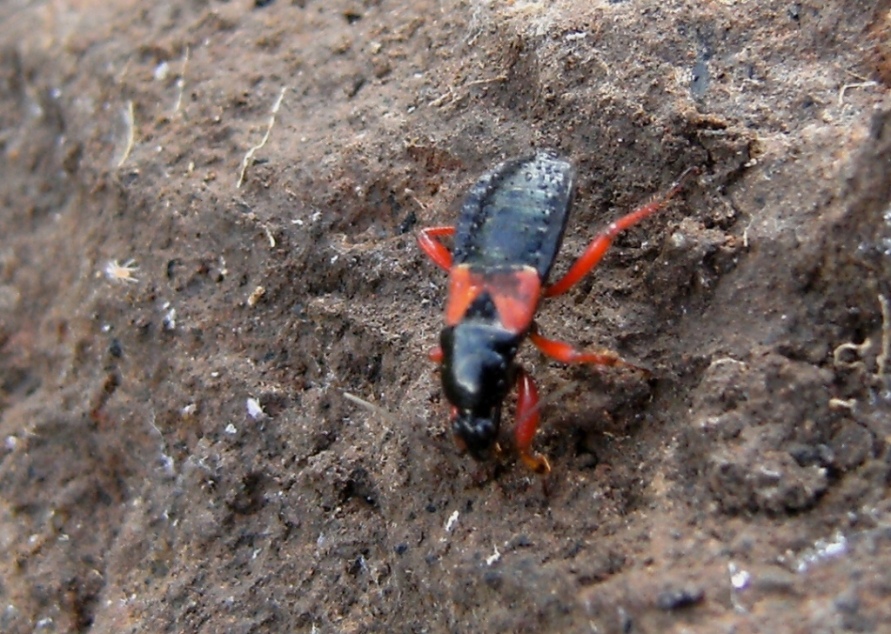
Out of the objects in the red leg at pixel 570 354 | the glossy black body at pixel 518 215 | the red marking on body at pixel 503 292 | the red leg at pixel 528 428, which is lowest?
the red leg at pixel 528 428

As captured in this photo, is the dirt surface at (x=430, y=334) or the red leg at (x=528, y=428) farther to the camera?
the red leg at (x=528, y=428)

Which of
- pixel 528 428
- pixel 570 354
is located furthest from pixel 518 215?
pixel 528 428

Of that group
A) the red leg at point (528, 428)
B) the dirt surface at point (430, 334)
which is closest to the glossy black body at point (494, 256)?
the red leg at point (528, 428)

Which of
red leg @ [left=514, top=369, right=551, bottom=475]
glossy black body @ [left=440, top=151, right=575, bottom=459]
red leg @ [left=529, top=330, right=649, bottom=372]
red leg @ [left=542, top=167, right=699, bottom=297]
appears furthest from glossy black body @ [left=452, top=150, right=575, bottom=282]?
red leg @ [left=514, top=369, right=551, bottom=475]

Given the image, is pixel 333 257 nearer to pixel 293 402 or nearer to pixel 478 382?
pixel 293 402

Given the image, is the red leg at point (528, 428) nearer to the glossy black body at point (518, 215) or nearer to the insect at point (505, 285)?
the insect at point (505, 285)

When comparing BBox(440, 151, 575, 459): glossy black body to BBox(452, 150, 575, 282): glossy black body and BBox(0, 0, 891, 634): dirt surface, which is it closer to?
BBox(452, 150, 575, 282): glossy black body

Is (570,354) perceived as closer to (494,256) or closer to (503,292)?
(503,292)
